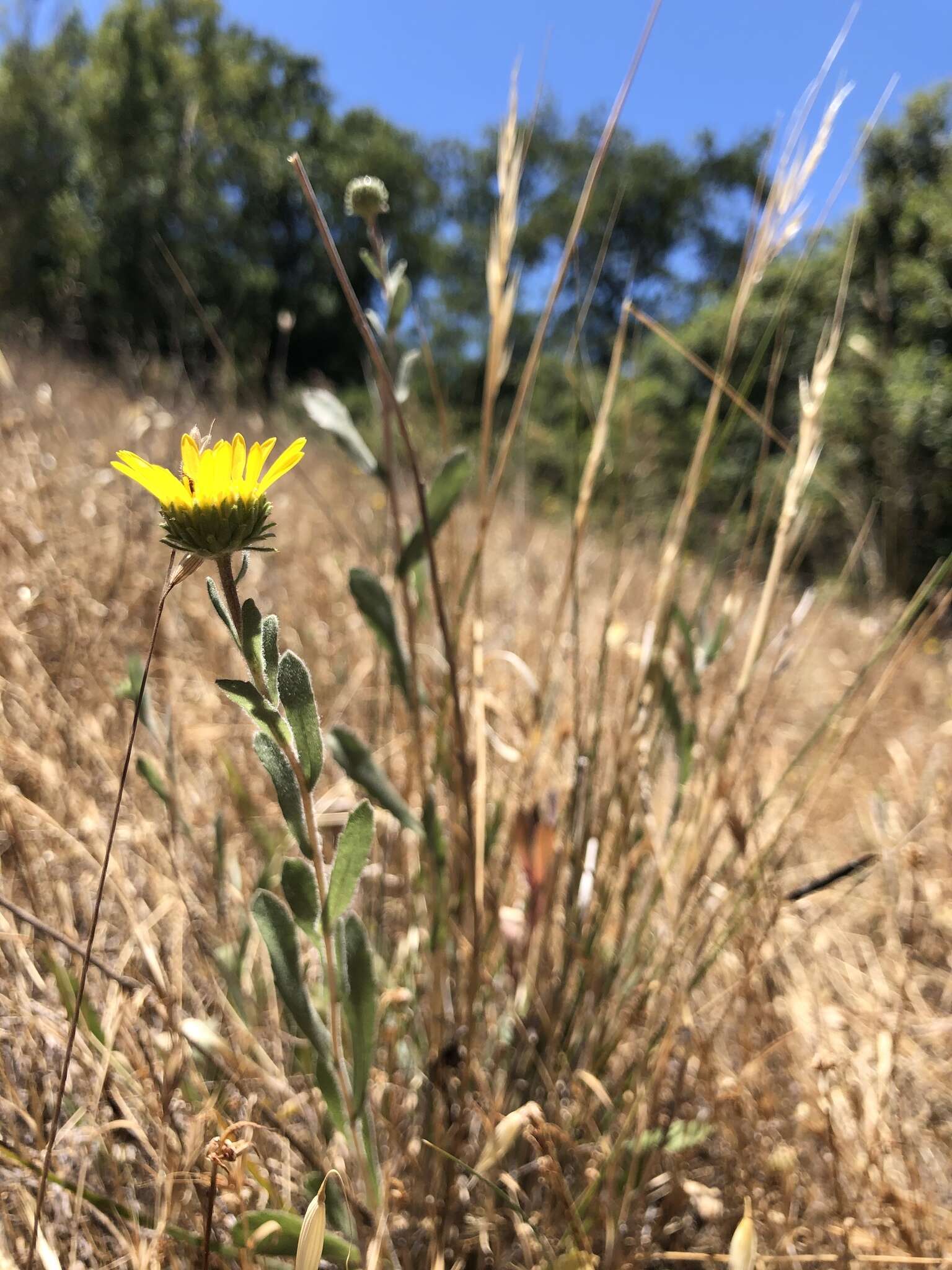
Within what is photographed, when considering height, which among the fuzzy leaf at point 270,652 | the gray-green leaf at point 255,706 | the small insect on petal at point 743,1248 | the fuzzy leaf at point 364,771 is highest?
the fuzzy leaf at point 364,771

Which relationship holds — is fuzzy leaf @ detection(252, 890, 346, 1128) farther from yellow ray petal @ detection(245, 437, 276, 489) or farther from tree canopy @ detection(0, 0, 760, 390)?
tree canopy @ detection(0, 0, 760, 390)

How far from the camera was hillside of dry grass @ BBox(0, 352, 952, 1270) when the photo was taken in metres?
0.51

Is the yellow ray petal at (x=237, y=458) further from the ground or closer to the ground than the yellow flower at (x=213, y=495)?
further from the ground

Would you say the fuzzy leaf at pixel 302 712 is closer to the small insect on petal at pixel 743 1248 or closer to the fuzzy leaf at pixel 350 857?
the fuzzy leaf at pixel 350 857

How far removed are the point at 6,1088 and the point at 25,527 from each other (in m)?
0.98

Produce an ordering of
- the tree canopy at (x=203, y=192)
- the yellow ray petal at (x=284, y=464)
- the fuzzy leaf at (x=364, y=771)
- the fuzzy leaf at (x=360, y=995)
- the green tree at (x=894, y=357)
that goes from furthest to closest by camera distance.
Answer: the tree canopy at (x=203, y=192)
the green tree at (x=894, y=357)
the fuzzy leaf at (x=364, y=771)
the fuzzy leaf at (x=360, y=995)
the yellow ray petal at (x=284, y=464)

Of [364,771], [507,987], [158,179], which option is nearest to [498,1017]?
[507,987]

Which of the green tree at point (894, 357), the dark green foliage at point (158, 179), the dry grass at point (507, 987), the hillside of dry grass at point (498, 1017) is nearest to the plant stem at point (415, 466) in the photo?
the dry grass at point (507, 987)

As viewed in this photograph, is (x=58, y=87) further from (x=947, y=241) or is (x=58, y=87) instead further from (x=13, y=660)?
(x=13, y=660)

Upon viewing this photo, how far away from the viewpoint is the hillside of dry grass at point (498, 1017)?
1.66 ft

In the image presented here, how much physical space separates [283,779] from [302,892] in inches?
2.7

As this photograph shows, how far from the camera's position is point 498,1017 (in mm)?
681

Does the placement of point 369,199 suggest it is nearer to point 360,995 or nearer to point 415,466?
point 415,466

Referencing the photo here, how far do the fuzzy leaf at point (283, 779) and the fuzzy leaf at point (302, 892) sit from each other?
2cm
